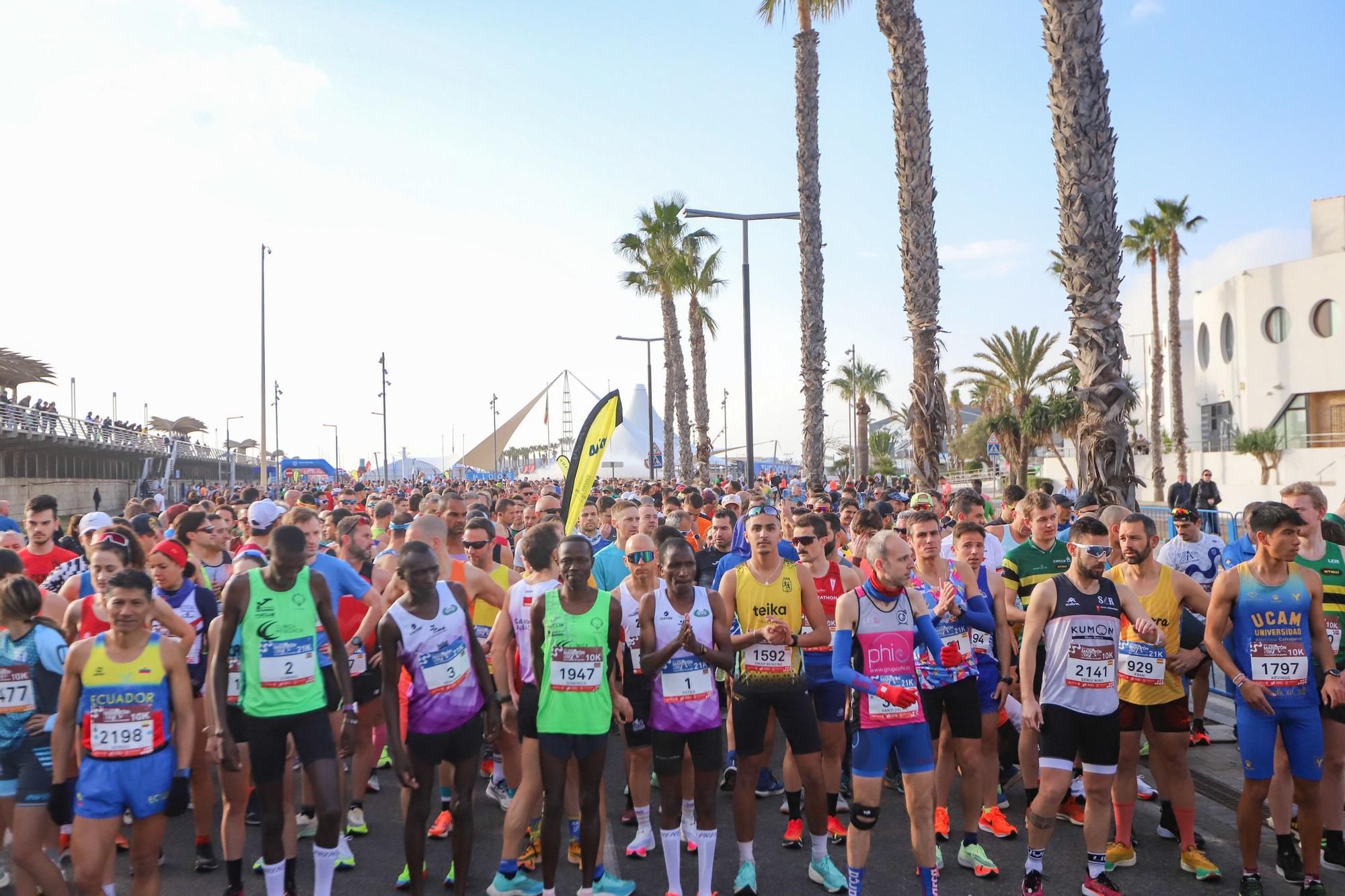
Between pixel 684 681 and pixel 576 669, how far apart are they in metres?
0.63

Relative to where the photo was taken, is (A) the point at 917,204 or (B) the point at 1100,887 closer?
(B) the point at 1100,887

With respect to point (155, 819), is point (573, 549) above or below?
above

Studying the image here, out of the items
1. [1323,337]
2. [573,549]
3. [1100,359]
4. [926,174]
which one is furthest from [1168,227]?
[573,549]

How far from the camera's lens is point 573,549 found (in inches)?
186

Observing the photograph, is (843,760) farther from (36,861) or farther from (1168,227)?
(1168,227)

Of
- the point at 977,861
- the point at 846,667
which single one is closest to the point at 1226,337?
the point at 977,861

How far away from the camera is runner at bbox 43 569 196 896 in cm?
409

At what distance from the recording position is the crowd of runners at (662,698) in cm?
446

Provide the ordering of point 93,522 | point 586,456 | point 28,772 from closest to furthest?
point 28,772
point 93,522
point 586,456

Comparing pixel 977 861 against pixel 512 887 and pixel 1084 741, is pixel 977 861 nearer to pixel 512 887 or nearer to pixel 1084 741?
pixel 1084 741

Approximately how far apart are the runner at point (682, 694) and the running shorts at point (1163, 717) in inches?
93.9

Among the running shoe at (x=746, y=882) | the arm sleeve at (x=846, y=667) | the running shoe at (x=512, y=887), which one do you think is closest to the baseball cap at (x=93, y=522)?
the running shoe at (x=512, y=887)

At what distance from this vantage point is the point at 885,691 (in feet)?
15.3

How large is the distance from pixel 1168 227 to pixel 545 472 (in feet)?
144
